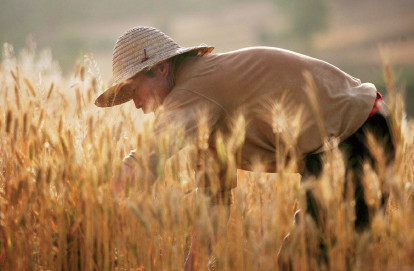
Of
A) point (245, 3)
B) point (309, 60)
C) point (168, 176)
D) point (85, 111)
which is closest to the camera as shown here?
point (168, 176)

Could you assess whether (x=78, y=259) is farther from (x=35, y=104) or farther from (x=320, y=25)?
(x=320, y=25)

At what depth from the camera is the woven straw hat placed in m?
2.05

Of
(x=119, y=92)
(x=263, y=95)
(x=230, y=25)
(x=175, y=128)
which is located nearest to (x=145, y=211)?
(x=175, y=128)

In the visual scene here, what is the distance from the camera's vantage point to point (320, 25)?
3297 cm

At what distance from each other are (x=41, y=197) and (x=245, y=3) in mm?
51748

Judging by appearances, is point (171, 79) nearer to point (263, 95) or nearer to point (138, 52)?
point (138, 52)

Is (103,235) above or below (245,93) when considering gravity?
below

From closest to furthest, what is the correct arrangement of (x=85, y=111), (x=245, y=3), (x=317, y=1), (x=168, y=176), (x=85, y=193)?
(x=85, y=193)
(x=168, y=176)
(x=85, y=111)
(x=317, y=1)
(x=245, y=3)

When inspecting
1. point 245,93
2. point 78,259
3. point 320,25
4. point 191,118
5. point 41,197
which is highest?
point 320,25

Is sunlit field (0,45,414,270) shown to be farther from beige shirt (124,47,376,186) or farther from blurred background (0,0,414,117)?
blurred background (0,0,414,117)

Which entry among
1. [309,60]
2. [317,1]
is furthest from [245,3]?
[309,60]

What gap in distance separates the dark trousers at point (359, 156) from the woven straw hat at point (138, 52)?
2.50 ft

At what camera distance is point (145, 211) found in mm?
1478

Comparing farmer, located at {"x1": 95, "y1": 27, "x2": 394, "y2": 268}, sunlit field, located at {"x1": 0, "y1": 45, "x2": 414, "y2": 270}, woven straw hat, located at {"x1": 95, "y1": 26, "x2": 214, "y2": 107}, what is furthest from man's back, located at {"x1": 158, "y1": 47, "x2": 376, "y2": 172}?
sunlit field, located at {"x1": 0, "y1": 45, "x2": 414, "y2": 270}
